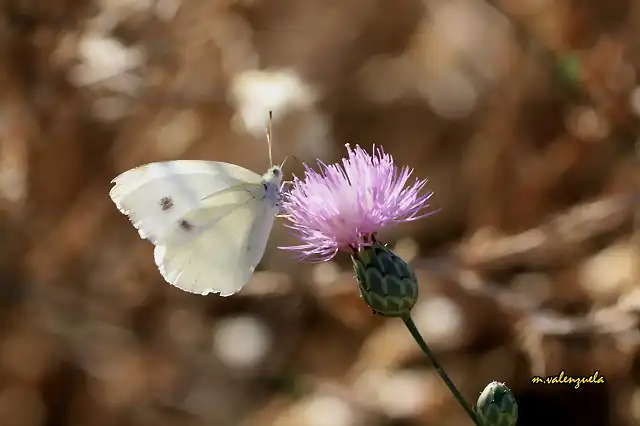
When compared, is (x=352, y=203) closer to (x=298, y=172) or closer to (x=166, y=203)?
(x=166, y=203)

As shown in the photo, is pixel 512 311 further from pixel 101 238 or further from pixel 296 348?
pixel 101 238

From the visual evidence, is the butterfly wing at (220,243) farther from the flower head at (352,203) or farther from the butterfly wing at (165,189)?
the flower head at (352,203)

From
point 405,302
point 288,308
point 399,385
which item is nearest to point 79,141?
point 288,308

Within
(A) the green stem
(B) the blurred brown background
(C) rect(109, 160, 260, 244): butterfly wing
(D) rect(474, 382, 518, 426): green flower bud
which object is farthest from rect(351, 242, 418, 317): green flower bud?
(B) the blurred brown background

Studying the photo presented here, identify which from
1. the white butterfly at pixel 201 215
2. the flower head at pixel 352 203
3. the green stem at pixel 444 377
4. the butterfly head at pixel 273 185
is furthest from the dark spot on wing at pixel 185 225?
the green stem at pixel 444 377

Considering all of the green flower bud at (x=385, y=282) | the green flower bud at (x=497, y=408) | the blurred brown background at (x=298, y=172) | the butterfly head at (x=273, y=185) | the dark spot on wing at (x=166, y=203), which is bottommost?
the green flower bud at (x=497, y=408)

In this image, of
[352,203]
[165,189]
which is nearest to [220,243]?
[165,189]
